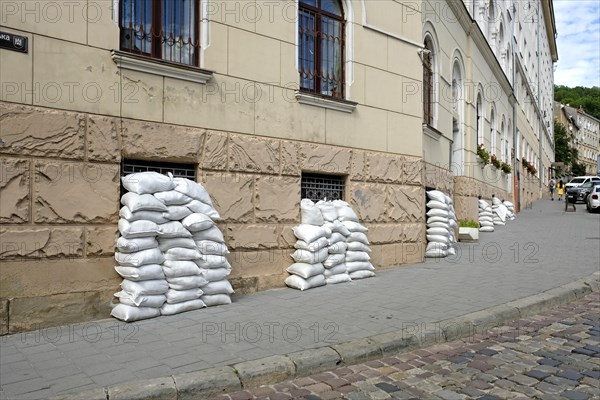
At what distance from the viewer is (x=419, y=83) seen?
402 inches

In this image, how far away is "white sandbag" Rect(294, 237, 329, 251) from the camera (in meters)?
7.54

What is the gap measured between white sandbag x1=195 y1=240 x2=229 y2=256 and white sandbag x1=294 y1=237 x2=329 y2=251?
1.52 m

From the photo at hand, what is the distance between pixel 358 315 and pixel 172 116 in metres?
3.44

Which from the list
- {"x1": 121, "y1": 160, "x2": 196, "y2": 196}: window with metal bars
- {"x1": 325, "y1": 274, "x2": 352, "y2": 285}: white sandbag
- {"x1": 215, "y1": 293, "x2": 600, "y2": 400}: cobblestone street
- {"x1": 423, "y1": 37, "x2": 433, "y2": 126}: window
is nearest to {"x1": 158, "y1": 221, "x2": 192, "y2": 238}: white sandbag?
{"x1": 121, "y1": 160, "x2": 196, "y2": 196}: window with metal bars

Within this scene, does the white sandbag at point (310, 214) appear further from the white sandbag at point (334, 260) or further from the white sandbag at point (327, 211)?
the white sandbag at point (334, 260)

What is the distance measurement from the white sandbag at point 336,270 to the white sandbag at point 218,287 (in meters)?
1.93

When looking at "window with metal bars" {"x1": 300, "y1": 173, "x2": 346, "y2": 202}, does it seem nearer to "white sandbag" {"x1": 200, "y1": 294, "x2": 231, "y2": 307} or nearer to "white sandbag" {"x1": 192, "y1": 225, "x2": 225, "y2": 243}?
"white sandbag" {"x1": 192, "y1": 225, "x2": 225, "y2": 243}

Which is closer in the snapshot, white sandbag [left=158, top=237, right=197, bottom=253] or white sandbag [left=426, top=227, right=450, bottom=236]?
white sandbag [left=158, top=237, right=197, bottom=253]

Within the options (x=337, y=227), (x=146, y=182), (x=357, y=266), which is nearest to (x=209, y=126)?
(x=146, y=182)

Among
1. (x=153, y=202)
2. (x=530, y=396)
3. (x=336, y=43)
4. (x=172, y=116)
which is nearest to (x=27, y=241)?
(x=153, y=202)

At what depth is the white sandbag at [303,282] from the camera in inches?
293

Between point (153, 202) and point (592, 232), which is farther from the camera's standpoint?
point (592, 232)

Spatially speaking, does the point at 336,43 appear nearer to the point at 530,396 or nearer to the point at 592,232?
the point at 530,396

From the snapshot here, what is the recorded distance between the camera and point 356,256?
8.38 meters
